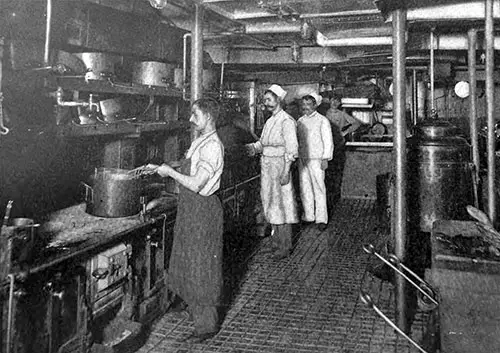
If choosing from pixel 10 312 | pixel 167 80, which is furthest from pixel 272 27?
pixel 10 312

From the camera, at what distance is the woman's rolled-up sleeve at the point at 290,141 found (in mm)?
5719

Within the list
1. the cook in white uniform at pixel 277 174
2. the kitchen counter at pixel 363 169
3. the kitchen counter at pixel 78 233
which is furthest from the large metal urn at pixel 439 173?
the kitchen counter at pixel 363 169

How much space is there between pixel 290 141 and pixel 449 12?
221 centimetres

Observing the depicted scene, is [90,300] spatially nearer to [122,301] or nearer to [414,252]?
[122,301]

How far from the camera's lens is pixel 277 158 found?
19.5 feet

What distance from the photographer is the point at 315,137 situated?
7324mm

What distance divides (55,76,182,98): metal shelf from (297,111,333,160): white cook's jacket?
2616 millimetres

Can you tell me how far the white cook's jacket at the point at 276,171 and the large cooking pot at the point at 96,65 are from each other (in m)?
2.28

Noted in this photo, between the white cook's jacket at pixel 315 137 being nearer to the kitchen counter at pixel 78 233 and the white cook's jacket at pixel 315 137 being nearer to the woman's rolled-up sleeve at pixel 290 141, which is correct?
the woman's rolled-up sleeve at pixel 290 141

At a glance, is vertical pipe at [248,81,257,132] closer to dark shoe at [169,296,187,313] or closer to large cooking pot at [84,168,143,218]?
dark shoe at [169,296,187,313]

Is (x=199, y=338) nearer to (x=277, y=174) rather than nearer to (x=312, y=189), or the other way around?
(x=277, y=174)

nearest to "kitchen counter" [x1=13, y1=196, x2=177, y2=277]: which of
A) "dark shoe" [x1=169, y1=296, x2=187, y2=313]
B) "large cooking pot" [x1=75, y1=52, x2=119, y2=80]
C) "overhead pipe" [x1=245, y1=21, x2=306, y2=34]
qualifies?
"dark shoe" [x1=169, y1=296, x2=187, y2=313]

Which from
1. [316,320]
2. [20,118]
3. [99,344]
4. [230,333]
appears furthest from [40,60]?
[316,320]

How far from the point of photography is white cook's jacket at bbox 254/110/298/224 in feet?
19.3
